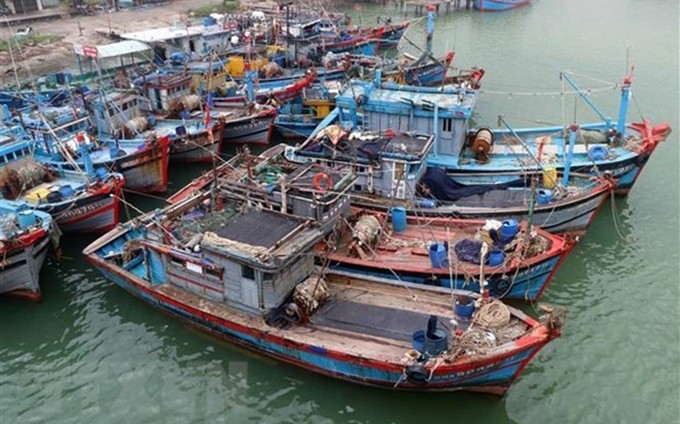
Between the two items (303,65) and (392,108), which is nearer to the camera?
(392,108)

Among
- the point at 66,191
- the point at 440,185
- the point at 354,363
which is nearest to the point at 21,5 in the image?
the point at 66,191

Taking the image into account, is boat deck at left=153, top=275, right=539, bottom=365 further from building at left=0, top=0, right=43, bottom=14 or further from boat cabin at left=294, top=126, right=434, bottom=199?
building at left=0, top=0, right=43, bottom=14

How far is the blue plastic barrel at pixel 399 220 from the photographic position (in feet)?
68.0

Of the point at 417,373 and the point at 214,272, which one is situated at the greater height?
the point at 214,272

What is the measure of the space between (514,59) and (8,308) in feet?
140

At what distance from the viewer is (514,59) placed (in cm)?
4981

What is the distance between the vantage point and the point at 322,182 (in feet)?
62.7

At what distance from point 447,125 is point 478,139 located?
1.79 meters

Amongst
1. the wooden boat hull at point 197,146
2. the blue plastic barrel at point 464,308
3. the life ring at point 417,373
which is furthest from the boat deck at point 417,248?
the wooden boat hull at point 197,146

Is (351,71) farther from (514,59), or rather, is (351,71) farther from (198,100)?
(514,59)

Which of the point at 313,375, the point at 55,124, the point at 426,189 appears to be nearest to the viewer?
the point at 313,375

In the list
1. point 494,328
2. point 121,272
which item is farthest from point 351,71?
point 494,328

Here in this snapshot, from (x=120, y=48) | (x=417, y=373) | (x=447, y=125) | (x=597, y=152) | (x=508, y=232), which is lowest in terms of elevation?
(x=417, y=373)

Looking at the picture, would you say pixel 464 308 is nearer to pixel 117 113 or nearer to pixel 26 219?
pixel 26 219
